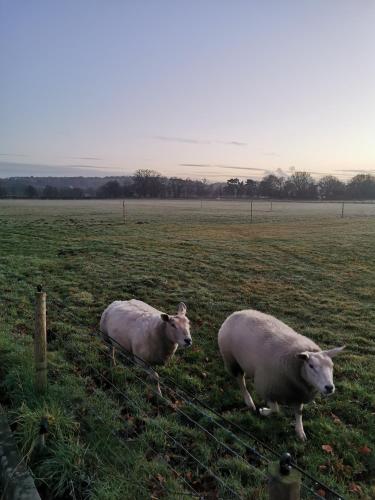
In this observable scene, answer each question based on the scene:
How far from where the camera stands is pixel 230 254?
688 inches

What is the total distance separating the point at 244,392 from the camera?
19.5ft

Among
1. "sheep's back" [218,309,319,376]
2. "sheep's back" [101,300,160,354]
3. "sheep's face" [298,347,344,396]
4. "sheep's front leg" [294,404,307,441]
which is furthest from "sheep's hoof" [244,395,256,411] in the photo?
"sheep's back" [101,300,160,354]

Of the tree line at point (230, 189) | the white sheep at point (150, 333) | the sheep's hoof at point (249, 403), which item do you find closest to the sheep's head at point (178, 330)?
the white sheep at point (150, 333)

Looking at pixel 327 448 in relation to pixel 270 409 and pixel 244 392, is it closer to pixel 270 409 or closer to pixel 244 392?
pixel 270 409

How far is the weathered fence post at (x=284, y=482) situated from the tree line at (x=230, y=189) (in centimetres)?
12135

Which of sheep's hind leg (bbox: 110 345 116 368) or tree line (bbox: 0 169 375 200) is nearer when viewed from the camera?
sheep's hind leg (bbox: 110 345 116 368)

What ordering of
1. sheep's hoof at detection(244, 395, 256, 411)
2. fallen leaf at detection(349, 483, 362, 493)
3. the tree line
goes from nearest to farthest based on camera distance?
fallen leaf at detection(349, 483, 362, 493), sheep's hoof at detection(244, 395, 256, 411), the tree line

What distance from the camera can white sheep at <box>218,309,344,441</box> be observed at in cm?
495

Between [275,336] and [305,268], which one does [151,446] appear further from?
[305,268]

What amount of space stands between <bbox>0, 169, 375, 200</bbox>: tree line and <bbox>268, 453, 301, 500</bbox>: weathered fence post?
398ft

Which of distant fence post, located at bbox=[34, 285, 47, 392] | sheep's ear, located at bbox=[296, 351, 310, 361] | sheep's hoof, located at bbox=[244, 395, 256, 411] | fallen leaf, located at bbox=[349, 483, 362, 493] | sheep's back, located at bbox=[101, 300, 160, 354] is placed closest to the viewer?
fallen leaf, located at bbox=[349, 483, 362, 493]

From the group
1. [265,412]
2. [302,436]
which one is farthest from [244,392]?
[302,436]

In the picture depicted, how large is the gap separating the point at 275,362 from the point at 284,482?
10.3 feet

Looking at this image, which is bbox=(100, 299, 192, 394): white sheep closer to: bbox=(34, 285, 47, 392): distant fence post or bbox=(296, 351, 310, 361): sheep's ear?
bbox=(34, 285, 47, 392): distant fence post
